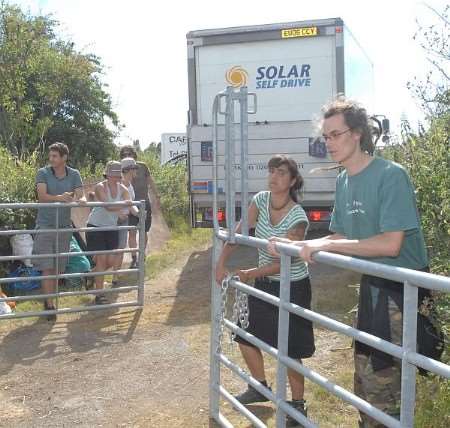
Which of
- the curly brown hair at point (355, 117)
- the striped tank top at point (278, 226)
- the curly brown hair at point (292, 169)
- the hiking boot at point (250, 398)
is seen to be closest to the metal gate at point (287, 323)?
the hiking boot at point (250, 398)

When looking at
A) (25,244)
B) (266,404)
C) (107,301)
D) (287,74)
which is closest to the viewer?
(266,404)

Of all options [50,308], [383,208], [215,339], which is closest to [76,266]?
[50,308]

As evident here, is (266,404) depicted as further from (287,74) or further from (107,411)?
(287,74)

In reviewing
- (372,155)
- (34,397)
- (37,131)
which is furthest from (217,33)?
(37,131)

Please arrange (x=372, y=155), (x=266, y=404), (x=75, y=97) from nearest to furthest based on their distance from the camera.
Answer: (x=372, y=155)
(x=266, y=404)
(x=75, y=97)

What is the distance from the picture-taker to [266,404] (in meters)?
4.30

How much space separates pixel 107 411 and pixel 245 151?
6.82 feet

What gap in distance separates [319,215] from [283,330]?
633 centimetres

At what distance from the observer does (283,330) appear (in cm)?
312

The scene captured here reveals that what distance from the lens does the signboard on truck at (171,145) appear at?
26109 millimetres

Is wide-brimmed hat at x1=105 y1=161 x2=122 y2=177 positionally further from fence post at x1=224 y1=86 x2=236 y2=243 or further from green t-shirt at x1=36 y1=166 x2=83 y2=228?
fence post at x1=224 y1=86 x2=236 y2=243

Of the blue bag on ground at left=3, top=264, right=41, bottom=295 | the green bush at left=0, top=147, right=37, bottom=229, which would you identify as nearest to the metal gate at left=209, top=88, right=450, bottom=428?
the blue bag on ground at left=3, top=264, right=41, bottom=295

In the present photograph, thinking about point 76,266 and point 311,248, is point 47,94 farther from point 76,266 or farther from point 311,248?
point 311,248

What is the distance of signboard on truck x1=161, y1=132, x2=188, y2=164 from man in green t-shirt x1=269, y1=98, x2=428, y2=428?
23.2m
